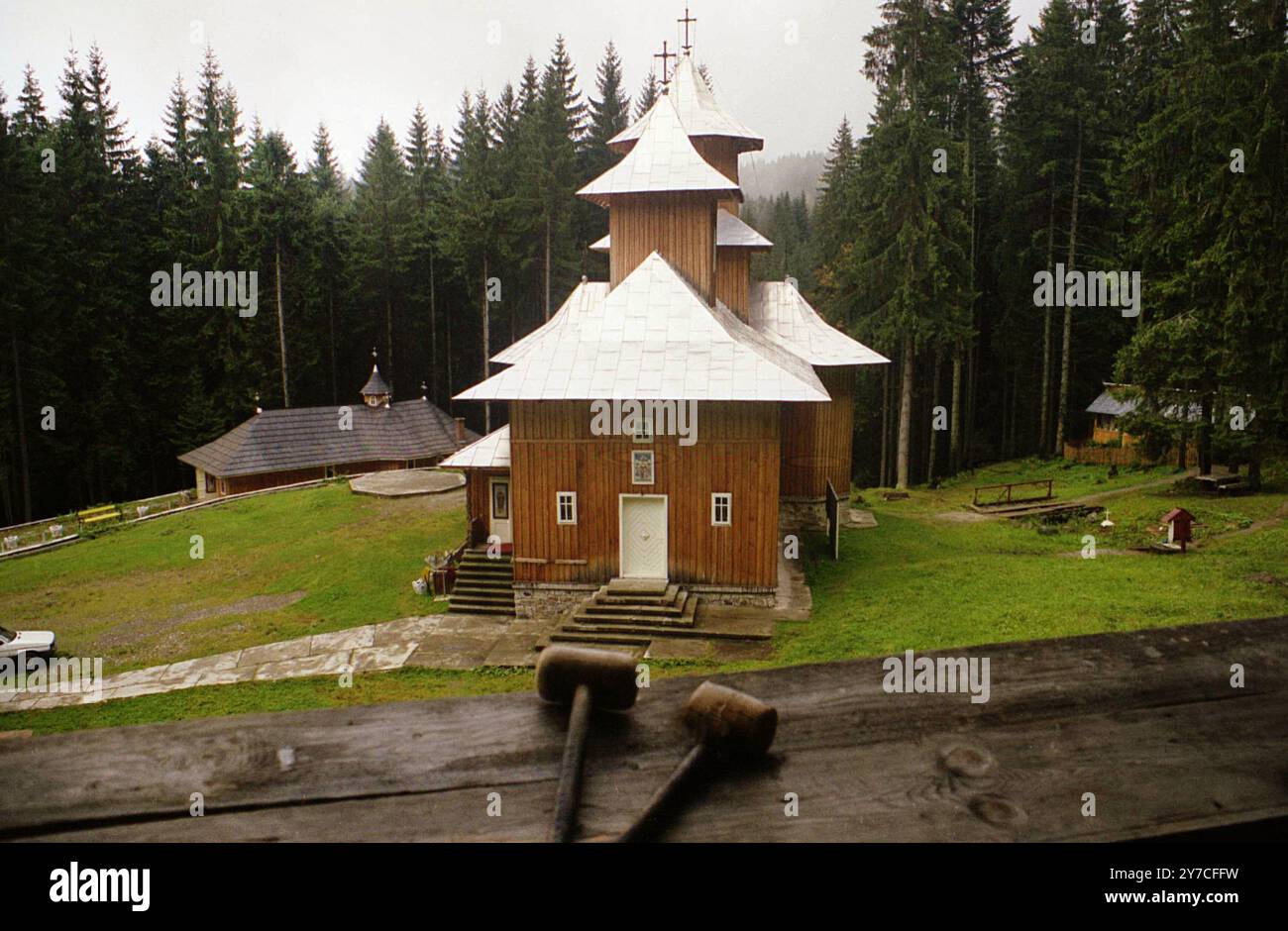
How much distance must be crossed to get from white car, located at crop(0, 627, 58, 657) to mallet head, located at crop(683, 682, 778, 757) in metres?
21.7

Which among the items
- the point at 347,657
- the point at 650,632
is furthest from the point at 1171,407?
the point at 347,657

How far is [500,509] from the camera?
22.8m

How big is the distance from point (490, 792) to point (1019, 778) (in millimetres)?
1221

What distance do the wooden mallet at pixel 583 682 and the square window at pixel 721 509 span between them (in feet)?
53.7

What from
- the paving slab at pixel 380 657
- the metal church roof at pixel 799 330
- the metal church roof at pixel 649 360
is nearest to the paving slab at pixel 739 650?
the metal church roof at pixel 649 360

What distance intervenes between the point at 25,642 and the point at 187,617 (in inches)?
150

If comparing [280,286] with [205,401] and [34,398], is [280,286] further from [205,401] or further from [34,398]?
[34,398]

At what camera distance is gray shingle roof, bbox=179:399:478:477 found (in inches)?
1538

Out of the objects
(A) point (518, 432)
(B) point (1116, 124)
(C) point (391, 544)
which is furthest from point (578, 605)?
(B) point (1116, 124)

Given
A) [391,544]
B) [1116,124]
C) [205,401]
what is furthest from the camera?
[205,401]

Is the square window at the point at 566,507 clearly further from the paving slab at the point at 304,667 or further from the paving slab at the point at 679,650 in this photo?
the paving slab at the point at 304,667

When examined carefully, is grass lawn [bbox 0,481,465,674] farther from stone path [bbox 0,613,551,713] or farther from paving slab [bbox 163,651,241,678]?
stone path [bbox 0,613,551,713]

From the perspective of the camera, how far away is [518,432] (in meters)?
18.9

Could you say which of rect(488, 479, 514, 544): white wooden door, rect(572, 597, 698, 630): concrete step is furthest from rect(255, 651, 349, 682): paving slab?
rect(488, 479, 514, 544): white wooden door
